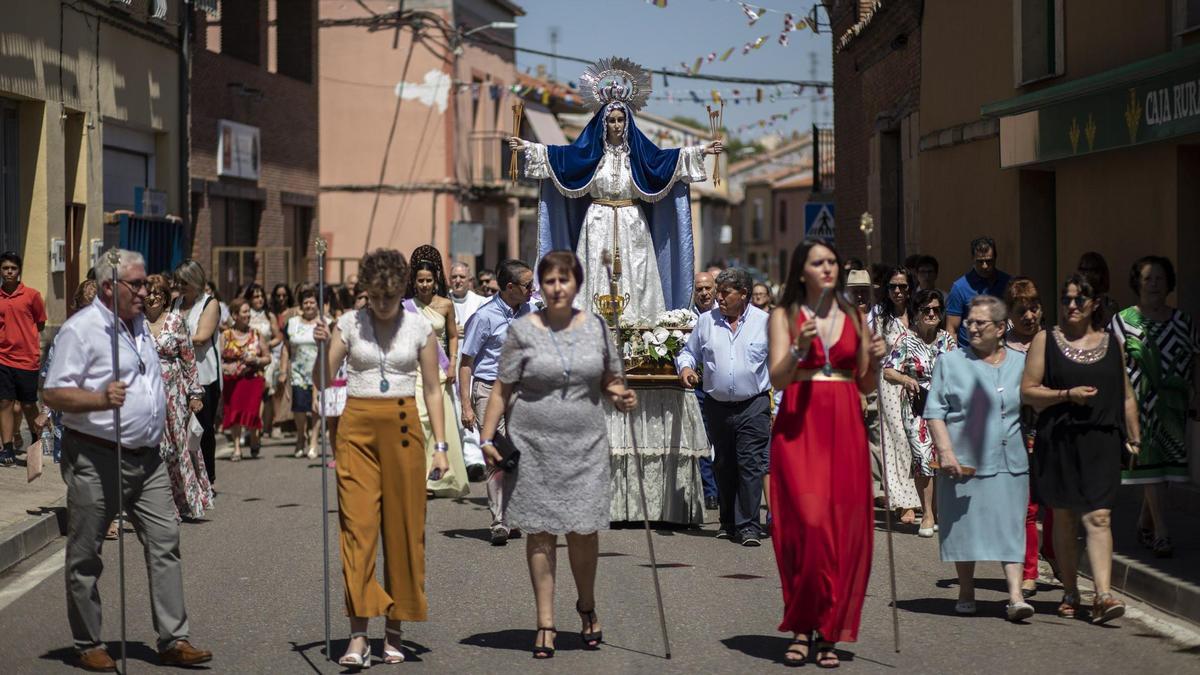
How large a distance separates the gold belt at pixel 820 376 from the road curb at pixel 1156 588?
2.44 meters

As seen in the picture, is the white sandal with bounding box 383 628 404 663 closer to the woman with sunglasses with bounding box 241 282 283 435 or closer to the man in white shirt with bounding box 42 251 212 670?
the man in white shirt with bounding box 42 251 212 670

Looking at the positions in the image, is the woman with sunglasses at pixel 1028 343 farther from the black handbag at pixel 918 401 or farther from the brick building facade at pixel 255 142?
the brick building facade at pixel 255 142

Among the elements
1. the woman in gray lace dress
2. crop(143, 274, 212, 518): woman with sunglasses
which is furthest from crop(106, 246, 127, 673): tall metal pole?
crop(143, 274, 212, 518): woman with sunglasses

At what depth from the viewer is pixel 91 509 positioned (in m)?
7.86

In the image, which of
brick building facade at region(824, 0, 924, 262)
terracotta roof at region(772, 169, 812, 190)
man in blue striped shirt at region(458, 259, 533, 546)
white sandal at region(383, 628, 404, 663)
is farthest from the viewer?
terracotta roof at region(772, 169, 812, 190)

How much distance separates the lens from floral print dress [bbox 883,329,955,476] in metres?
12.3

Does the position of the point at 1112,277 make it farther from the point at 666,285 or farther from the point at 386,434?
the point at 386,434

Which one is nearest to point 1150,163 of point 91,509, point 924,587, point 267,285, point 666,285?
point 666,285

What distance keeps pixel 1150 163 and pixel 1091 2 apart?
2101mm

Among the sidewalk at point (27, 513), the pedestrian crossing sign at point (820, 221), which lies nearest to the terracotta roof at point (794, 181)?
the pedestrian crossing sign at point (820, 221)

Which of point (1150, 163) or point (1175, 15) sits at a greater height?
point (1175, 15)

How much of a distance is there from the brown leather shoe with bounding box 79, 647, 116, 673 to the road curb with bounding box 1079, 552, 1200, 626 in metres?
5.39

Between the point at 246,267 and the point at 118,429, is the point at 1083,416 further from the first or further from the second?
the point at 246,267

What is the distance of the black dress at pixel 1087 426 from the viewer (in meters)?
9.04
